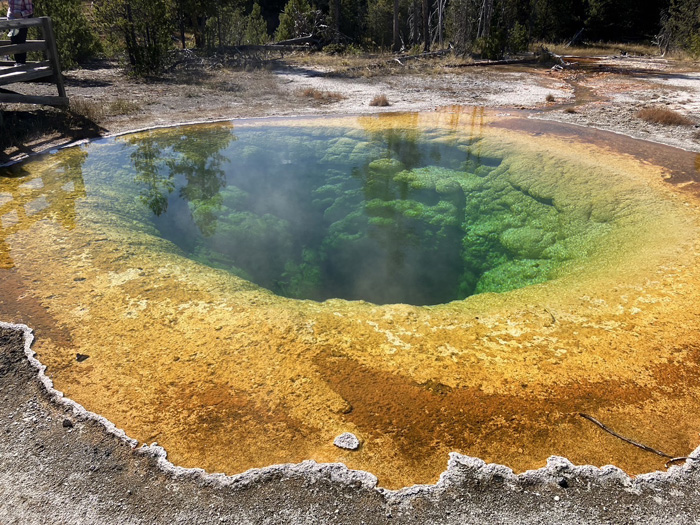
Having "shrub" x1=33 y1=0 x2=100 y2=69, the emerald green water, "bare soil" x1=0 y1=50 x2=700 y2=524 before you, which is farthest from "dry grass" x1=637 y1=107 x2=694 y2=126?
"shrub" x1=33 y1=0 x2=100 y2=69

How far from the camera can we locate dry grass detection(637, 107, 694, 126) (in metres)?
8.44

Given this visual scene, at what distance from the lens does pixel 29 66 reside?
316 inches

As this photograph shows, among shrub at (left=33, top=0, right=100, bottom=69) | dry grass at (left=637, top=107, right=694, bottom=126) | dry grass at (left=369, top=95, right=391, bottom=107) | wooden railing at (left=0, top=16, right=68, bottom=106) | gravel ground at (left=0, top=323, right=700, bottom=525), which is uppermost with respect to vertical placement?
shrub at (left=33, top=0, right=100, bottom=69)

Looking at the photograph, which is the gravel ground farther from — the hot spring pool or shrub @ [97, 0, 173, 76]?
shrub @ [97, 0, 173, 76]

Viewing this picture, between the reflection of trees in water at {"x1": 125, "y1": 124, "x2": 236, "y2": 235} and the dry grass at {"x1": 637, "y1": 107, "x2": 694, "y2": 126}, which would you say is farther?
the dry grass at {"x1": 637, "y1": 107, "x2": 694, "y2": 126}

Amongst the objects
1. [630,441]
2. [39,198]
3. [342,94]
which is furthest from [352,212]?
[342,94]

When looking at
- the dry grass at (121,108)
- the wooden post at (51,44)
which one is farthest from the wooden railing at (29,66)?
the dry grass at (121,108)

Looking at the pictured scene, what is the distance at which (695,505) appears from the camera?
7.56 ft

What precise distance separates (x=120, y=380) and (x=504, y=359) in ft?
8.39

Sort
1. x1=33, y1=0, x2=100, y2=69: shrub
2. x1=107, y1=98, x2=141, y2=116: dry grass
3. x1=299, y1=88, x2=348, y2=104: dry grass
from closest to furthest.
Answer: x1=107, y1=98, x2=141, y2=116: dry grass → x1=299, y1=88, x2=348, y2=104: dry grass → x1=33, y1=0, x2=100, y2=69: shrub

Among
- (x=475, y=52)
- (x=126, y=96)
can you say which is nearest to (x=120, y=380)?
(x=126, y=96)

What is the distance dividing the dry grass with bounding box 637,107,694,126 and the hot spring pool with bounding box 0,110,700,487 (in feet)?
7.21

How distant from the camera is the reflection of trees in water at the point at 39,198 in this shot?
498 cm

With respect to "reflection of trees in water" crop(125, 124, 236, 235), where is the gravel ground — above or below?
below
